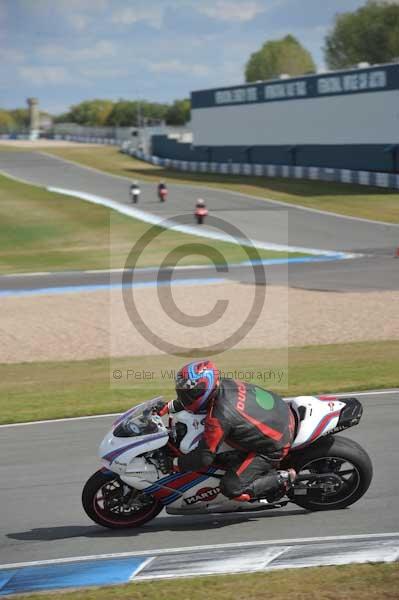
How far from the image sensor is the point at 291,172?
205 feet

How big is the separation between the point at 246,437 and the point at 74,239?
34.8m

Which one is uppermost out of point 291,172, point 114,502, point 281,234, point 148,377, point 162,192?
point 291,172

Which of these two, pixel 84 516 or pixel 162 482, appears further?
pixel 84 516

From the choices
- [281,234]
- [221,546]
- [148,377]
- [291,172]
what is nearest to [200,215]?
[281,234]

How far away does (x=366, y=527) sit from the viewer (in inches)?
330

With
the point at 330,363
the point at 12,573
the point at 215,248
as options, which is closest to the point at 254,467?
the point at 12,573

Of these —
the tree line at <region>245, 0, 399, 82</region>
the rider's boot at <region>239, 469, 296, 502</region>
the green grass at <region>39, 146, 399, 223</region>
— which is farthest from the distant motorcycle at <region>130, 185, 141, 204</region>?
the tree line at <region>245, 0, 399, 82</region>

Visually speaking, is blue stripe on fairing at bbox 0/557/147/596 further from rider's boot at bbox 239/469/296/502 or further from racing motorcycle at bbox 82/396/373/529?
rider's boot at bbox 239/469/296/502

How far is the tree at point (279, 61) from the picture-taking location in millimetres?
190125

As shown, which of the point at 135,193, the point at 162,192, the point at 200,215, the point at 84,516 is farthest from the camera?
the point at 162,192

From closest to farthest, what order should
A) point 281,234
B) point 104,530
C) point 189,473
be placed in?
point 189,473, point 104,530, point 281,234

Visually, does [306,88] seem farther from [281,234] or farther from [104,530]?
[104,530]

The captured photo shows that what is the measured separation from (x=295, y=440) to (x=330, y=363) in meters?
8.13

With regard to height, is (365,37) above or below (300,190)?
above
